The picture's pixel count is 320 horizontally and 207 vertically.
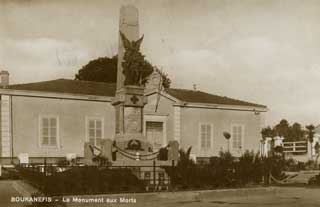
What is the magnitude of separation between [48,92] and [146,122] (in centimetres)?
450

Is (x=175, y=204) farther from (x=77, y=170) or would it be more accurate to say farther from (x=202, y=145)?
(x=202, y=145)

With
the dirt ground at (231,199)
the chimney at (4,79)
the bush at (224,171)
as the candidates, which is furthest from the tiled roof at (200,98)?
the dirt ground at (231,199)

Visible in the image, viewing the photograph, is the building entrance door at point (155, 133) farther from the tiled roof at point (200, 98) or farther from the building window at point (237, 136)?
the building window at point (237, 136)

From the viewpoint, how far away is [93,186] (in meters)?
9.20

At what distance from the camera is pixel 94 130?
20.8 metres

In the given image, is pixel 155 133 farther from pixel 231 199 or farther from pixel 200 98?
pixel 231 199

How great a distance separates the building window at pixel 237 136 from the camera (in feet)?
78.2

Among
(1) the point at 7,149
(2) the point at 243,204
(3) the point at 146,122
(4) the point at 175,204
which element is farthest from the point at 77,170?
(3) the point at 146,122

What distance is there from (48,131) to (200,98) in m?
7.93

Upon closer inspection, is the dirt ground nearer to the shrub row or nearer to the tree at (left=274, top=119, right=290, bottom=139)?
the shrub row

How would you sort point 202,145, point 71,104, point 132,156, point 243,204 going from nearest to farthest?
point 243,204, point 132,156, point 71,104, point 202,145

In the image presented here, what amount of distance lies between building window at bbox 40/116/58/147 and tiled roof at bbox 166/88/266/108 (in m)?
5.93

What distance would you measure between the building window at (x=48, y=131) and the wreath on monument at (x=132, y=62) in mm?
7160

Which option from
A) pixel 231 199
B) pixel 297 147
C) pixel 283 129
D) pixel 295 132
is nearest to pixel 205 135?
pixel 297 147
